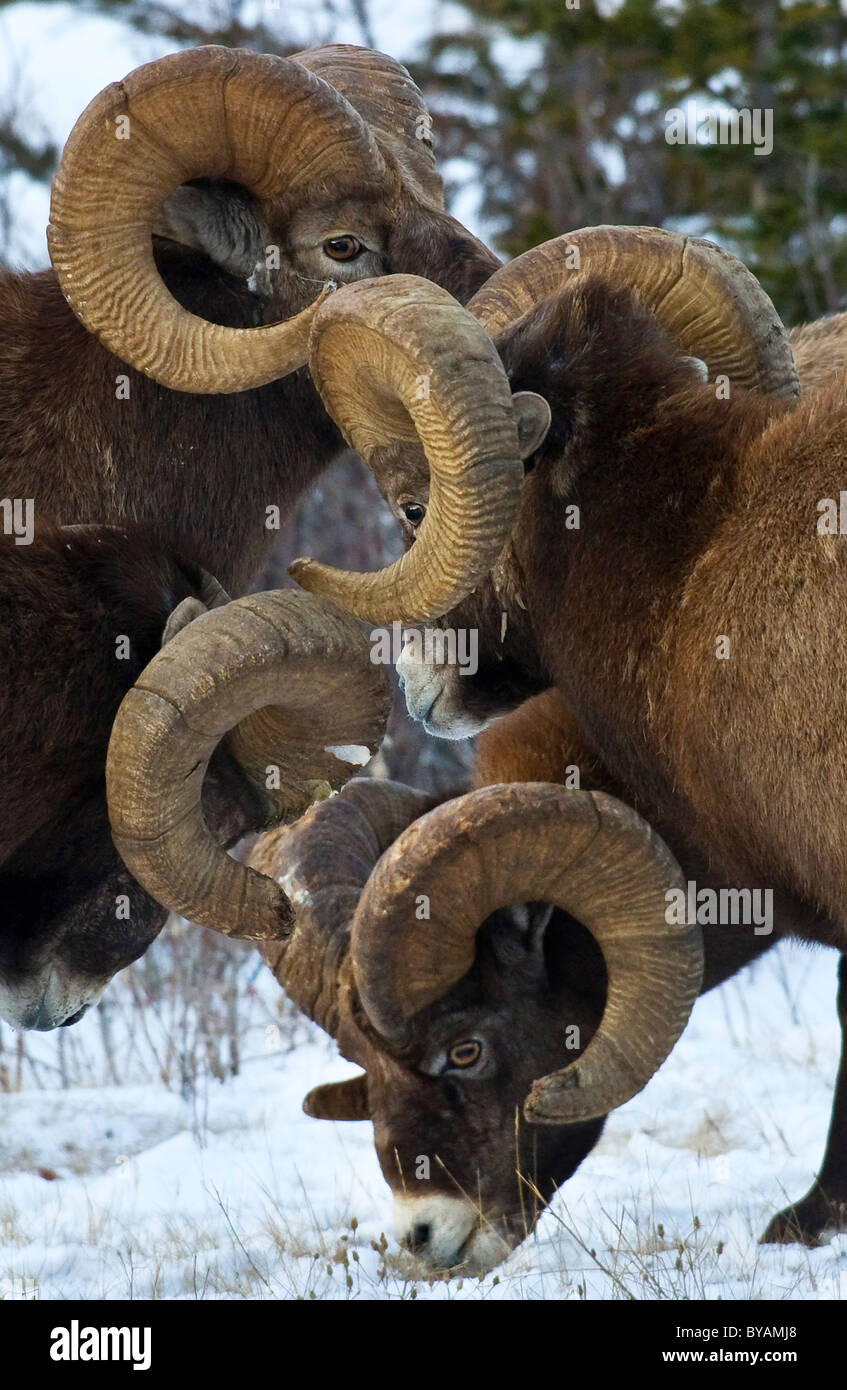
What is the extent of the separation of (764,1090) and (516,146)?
12746 mm

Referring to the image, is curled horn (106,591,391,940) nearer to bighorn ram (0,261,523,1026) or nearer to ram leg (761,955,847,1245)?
bighorn ram (0,261,523,1026)

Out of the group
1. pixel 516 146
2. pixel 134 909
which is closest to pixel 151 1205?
pixel 134 909

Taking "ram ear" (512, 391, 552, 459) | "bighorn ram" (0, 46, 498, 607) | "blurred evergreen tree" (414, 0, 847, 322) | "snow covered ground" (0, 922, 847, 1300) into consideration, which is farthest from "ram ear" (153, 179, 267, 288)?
"blurred evergreen tree" (414, 0, 847, 322)

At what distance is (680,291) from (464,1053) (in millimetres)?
2730

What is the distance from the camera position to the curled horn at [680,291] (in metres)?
5.40

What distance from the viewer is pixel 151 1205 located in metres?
6.61

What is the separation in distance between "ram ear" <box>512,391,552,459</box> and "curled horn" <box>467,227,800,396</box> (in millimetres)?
645

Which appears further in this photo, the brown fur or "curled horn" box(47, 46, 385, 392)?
"curled horn" box(47, 46, 385, 392)

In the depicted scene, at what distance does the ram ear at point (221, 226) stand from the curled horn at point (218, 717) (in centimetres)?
162

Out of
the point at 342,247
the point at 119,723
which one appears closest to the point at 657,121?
the point at 342,247

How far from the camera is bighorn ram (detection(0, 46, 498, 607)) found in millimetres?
5434

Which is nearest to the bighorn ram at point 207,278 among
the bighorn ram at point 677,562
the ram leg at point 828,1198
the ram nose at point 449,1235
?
the bighorn ram at point 677,562

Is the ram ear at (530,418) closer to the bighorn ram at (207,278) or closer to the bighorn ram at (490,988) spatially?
the bighorn ram at (207,278)

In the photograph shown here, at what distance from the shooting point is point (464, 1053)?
5.82 meters
